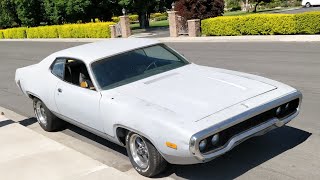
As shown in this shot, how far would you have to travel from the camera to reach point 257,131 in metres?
5.01

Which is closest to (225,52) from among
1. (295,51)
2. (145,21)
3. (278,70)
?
(295,51)

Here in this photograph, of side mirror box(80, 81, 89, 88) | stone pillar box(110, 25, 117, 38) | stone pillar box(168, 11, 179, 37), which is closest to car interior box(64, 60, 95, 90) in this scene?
side mirror box(80, 81, 89, 88)

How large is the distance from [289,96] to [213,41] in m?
18.3

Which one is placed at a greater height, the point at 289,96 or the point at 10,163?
the point at 289,96

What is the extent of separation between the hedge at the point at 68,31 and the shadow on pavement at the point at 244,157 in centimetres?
3038

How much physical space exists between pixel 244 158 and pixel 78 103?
2.50m

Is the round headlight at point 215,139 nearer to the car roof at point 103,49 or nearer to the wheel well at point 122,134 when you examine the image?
the wheel well at point 122,134

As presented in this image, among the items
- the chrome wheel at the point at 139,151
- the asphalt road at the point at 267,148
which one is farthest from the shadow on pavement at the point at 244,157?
the chrome wheel at the point at 139,151

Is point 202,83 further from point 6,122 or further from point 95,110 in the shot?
point 6,122

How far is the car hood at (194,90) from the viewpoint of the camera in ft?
16.0

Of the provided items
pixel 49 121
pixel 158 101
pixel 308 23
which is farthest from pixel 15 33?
pixel 158 101

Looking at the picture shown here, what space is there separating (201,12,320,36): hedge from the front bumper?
16.9 m

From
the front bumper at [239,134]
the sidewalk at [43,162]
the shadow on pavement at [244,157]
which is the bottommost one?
the sidewalk at [43,162]

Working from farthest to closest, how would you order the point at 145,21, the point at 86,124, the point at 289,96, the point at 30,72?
the point at 145,21 < the point at 30,72 < the point at 86,124 < the point at 289,96
